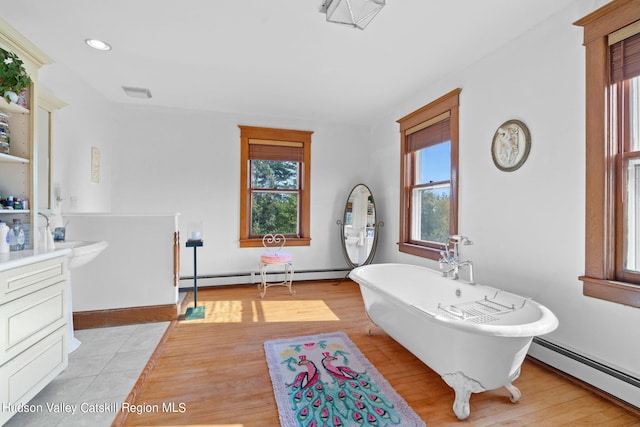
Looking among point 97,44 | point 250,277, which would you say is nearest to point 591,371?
point 250,277

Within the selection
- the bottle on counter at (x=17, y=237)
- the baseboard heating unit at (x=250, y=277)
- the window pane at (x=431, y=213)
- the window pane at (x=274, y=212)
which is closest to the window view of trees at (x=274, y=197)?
the window pane at (x=274, y=212)

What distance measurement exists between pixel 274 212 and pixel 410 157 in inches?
84.2

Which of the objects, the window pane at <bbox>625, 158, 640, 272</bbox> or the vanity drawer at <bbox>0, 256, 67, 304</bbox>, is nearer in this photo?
the vanity drawer at <bbox>0, 256, 67, 304</bbox>

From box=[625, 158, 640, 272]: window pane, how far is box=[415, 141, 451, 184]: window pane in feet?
4.95

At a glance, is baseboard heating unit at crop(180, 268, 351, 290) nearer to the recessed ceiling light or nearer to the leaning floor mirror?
the leaning floor mirror

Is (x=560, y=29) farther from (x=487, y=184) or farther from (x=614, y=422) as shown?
(x=614, y=422)

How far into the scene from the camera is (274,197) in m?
4.58

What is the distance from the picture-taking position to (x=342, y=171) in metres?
4.80

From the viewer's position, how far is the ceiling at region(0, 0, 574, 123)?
2.05 metres

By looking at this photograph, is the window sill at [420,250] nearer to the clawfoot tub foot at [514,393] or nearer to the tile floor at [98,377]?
the clawfoot tub foot at [514,393]

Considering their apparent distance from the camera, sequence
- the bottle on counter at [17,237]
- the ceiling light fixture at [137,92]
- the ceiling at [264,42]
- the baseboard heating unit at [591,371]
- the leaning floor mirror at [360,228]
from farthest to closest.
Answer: the leaning floor mirror at [360,228]
the ceiling light fixture at [137,92]
the ceiling at [264,42]
the bottle on counter at [17,237]
the baseboard heating unit at [591,371]

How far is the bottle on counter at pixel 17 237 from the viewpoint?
76.4 inches

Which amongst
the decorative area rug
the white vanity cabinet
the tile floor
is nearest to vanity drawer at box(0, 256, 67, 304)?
the white vanity cabinet

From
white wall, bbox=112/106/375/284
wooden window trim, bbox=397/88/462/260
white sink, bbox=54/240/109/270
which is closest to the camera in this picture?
white sink, bbox=54/240/109/270
